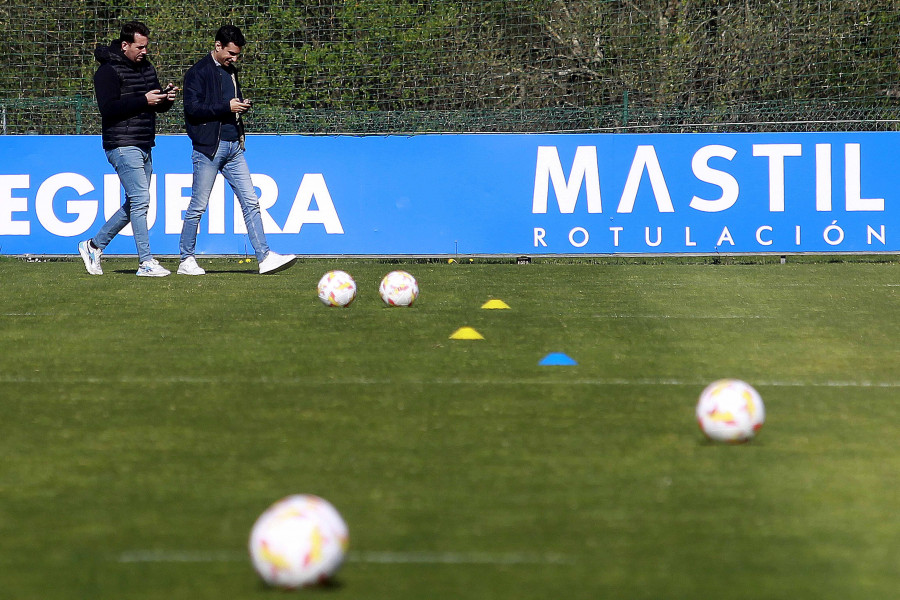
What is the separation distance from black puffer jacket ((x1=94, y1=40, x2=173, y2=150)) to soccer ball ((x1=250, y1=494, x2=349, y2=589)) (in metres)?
9.10

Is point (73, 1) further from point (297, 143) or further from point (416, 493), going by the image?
point (416, 493)

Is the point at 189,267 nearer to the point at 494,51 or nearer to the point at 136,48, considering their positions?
the point at 136,48

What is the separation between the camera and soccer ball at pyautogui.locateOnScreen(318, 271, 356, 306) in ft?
31.6

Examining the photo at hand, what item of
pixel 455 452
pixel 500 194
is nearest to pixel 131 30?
pixel 500 194

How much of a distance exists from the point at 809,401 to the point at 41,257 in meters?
10.9

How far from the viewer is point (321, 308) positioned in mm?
9617

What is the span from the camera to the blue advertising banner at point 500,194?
47.6 ft

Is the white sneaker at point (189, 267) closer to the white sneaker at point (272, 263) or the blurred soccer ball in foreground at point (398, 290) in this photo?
the white sneaker at point (272, 263)

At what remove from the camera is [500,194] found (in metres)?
14.7

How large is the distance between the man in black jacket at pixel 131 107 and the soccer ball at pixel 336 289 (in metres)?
2.93

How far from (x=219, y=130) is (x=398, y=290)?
3288 mm

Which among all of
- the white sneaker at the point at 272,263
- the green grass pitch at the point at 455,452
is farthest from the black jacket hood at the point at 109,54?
the green grass pitch at the point at 455,452

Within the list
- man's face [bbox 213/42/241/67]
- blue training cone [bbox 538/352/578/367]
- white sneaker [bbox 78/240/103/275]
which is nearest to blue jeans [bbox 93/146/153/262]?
white sneaker [bbox 78/240/103/275]

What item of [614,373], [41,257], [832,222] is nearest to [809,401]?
[614,373]
